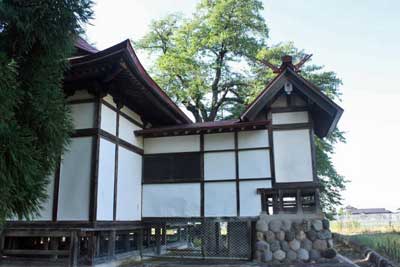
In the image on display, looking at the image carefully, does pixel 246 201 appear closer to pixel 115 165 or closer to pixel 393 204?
pixel 115 165

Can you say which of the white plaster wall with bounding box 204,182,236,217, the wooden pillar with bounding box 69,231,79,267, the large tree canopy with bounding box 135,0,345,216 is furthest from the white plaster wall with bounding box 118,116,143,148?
the large tree canopy with bounding box 135,0,345,216

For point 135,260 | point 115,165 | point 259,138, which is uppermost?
point 259,138

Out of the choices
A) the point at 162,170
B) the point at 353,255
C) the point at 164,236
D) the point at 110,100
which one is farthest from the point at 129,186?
the point at 353,255

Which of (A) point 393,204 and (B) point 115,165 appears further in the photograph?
(A) point 393,204

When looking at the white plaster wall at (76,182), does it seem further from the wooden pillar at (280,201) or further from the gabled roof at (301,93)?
the wooden pillar at (280,201)

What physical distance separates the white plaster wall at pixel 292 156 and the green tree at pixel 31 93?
17.6 ft

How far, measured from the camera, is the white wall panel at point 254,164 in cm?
813

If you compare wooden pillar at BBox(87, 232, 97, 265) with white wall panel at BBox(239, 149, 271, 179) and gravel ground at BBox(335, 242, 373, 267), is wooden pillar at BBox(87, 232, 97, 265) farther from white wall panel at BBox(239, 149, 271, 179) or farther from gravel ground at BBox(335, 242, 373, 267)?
gravel ground at BBox(335, 242, 373, 267)

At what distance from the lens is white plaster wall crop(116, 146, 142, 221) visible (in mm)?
7680

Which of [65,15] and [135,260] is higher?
[65,15]

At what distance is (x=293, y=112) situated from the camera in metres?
8.33

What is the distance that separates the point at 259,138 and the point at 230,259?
288cm

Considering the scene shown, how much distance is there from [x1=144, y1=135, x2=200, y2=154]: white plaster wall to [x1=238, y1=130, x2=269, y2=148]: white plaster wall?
43.8 inches

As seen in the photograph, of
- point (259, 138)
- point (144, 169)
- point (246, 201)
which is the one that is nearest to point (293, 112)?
point (259, 138)
